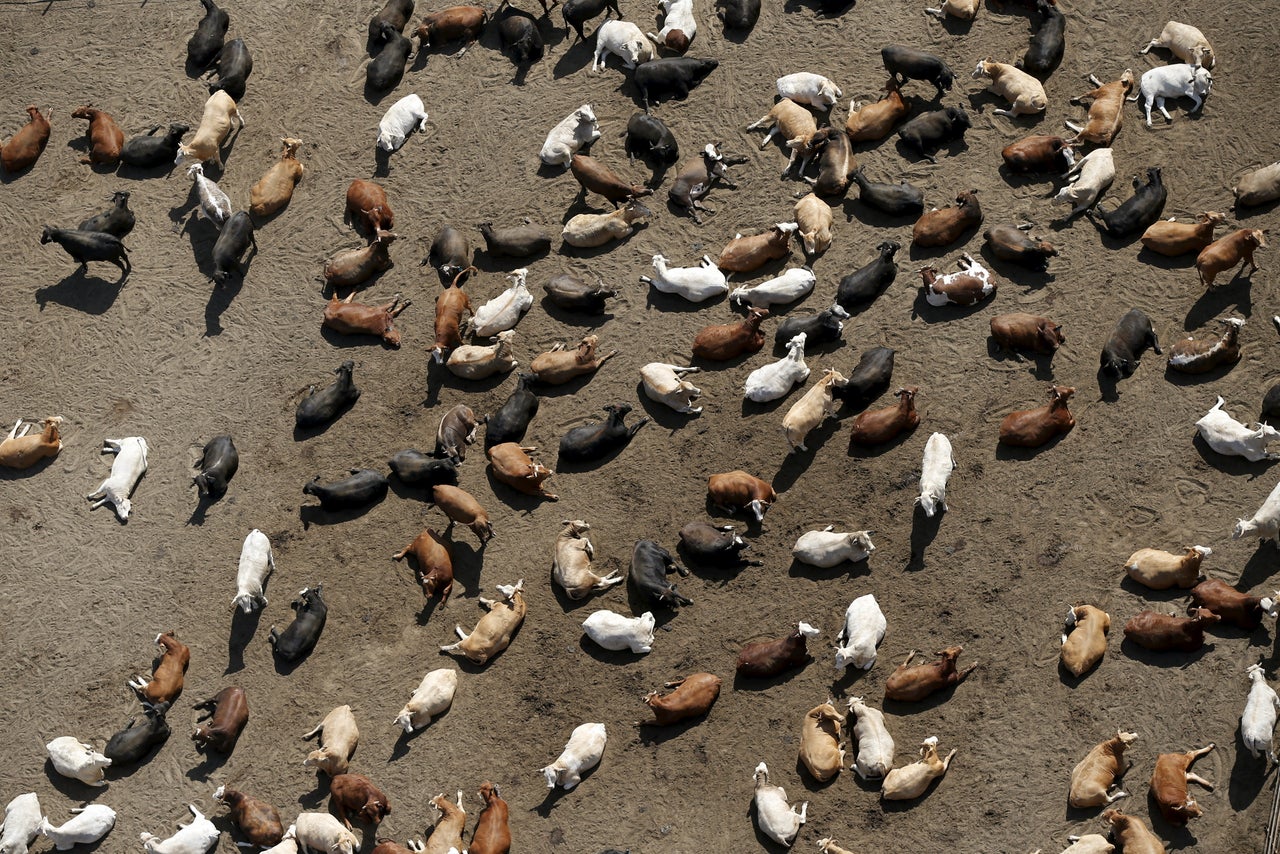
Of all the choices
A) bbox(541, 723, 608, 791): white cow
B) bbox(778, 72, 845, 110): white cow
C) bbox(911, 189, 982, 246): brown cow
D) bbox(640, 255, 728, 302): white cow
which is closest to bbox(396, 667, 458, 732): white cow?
bbox(541, 723, 608, 791): white cow

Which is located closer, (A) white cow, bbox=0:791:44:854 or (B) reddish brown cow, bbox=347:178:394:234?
(A) white cow, bbox=0:791:44:854

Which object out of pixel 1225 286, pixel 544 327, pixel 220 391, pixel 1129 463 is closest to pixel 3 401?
pixel 220 391

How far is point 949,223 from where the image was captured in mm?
21375

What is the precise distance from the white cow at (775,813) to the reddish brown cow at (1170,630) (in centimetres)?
494

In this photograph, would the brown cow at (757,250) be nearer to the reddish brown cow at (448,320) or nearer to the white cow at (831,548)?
the reddish brown cow at (448,320)

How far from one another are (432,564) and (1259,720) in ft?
36.4

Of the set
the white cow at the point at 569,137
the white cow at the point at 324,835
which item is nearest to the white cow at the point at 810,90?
the white cow at the point at 569,137

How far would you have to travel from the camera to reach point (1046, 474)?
19.4 metres

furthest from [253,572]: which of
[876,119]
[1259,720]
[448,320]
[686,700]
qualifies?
[1259,720]

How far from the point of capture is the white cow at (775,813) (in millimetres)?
17203

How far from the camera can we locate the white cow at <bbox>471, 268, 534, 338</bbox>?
21.5m

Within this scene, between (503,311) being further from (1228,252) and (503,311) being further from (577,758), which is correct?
(1228,252)

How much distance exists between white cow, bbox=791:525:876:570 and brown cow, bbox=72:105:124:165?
14.4 m

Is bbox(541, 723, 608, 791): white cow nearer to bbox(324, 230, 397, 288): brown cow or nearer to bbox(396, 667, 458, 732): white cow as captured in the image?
bbox(396, 667, 458, 732): white cow
